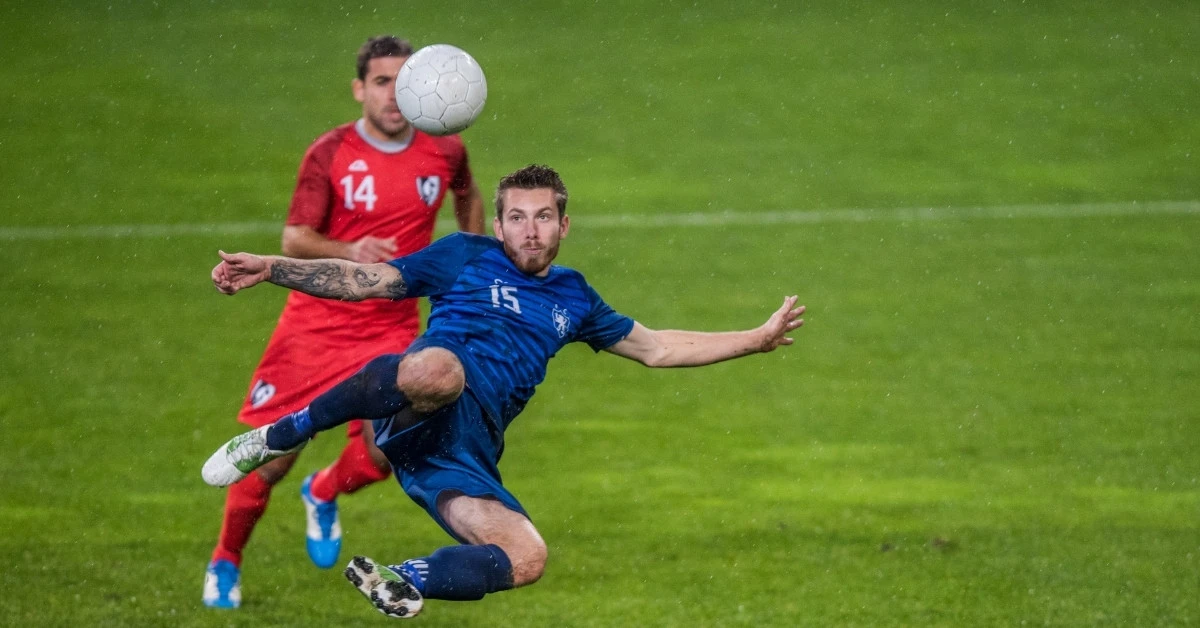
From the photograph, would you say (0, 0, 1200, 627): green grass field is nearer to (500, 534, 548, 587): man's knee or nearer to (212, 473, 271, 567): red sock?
(212, 473, 271, 567): red sock

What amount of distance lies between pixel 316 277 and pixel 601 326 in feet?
3.80

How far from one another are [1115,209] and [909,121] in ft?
8.67

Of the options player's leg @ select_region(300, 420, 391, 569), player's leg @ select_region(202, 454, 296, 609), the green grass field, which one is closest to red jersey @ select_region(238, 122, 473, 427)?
player's leg @ select_region(202, 454, 296, 609)

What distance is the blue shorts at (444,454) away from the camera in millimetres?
6176

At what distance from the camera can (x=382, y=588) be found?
217 inches

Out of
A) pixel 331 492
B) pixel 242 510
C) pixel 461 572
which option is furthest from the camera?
pixel 331 492

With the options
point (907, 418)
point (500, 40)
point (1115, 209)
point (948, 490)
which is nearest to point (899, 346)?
point (907, 418)

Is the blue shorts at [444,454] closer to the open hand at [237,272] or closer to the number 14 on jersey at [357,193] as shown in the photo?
the open hand at [237,272]

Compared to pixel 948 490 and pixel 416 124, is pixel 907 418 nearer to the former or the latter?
pixel 948 490

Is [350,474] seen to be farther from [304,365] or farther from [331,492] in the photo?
[304,365]

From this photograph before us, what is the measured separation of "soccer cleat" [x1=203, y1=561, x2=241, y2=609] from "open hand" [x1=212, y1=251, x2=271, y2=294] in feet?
7.68

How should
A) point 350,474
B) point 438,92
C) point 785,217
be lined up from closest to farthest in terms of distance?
point 438,92 < point 350,474 < point 785,217

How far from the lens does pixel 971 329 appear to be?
1237cm

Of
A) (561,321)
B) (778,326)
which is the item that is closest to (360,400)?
(561,321)
